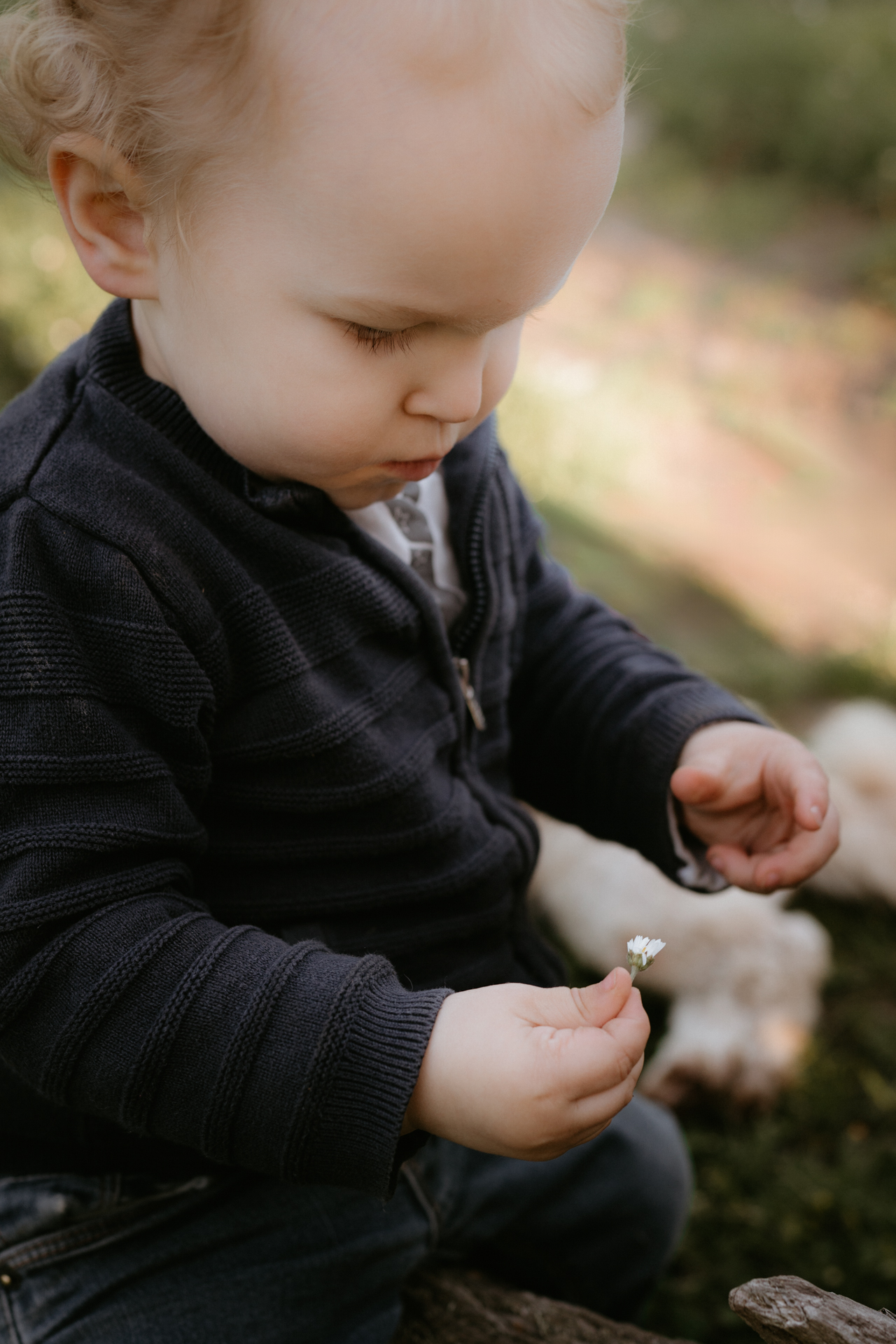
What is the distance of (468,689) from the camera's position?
1234 mm

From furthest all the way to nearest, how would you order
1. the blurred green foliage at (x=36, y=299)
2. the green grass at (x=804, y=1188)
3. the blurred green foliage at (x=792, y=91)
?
the blurred green foliage at (x=792, y=91) < the blurred green foliage at (x=36, y=299) < the green grass at (x=804, y=1188)

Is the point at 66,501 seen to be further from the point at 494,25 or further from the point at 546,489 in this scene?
the point at 546,489

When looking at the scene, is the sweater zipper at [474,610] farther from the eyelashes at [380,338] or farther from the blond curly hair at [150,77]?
the blond curly hair at [150,77]

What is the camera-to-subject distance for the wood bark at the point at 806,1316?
2.68ft

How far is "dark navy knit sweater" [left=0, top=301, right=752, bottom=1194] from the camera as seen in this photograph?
2.83 feet

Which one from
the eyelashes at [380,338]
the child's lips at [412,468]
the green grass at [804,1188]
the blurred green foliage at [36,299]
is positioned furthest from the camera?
the blurred green foliage at [36,299]

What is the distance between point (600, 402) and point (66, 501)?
392 cm

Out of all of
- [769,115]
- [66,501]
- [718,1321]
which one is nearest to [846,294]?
[769,115]

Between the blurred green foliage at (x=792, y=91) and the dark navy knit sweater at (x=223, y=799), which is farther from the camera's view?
the blurred green foliage at (x=792, y=91)

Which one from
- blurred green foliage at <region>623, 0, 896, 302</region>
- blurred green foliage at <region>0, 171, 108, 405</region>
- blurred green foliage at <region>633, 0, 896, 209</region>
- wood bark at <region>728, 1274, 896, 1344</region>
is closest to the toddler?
wood bark at <region>728, 1274, 896, 1344</region>

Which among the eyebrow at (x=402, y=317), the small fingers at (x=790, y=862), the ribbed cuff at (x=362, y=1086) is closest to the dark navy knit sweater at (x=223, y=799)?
the ribbed cuff at (x=362, y=1086)

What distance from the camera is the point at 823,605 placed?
146 inches

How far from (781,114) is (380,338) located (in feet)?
24.5

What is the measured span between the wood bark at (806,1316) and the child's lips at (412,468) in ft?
2.40
